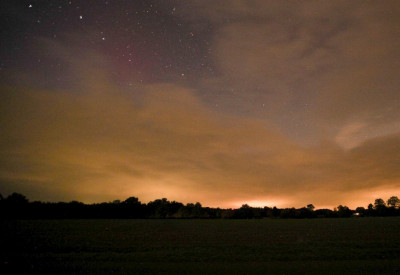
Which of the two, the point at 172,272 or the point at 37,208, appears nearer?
the point at 172,272

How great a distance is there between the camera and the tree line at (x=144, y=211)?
126 meters

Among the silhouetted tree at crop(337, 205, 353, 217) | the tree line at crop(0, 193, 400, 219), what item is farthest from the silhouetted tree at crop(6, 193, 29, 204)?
the silhouetted tree at crop(337, 205, 353, 217)

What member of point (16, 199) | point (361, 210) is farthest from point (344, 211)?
point (16, 199)

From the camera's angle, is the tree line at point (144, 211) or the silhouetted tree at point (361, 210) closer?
the tree line at point (144, 211)

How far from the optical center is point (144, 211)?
169m

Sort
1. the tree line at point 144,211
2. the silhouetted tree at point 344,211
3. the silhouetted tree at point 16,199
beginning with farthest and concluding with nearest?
the silhouetted tree at point 344,211, the silhouetted tree at point 16,199, the tree line at point 144,211

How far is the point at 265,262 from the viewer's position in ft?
55.3

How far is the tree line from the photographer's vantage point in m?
126

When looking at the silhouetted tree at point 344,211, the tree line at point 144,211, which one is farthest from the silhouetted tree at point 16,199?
the silhouetted tree at point 344,211

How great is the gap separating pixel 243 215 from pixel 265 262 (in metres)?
142

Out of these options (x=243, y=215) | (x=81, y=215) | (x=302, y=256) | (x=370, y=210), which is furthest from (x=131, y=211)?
(x=302, y=256)

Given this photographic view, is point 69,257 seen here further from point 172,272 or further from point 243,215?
point 243,215

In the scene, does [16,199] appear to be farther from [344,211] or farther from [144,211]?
[344,211]

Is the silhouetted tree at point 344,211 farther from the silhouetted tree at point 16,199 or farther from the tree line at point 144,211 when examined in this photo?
the silhouetted tree at point 16,199
